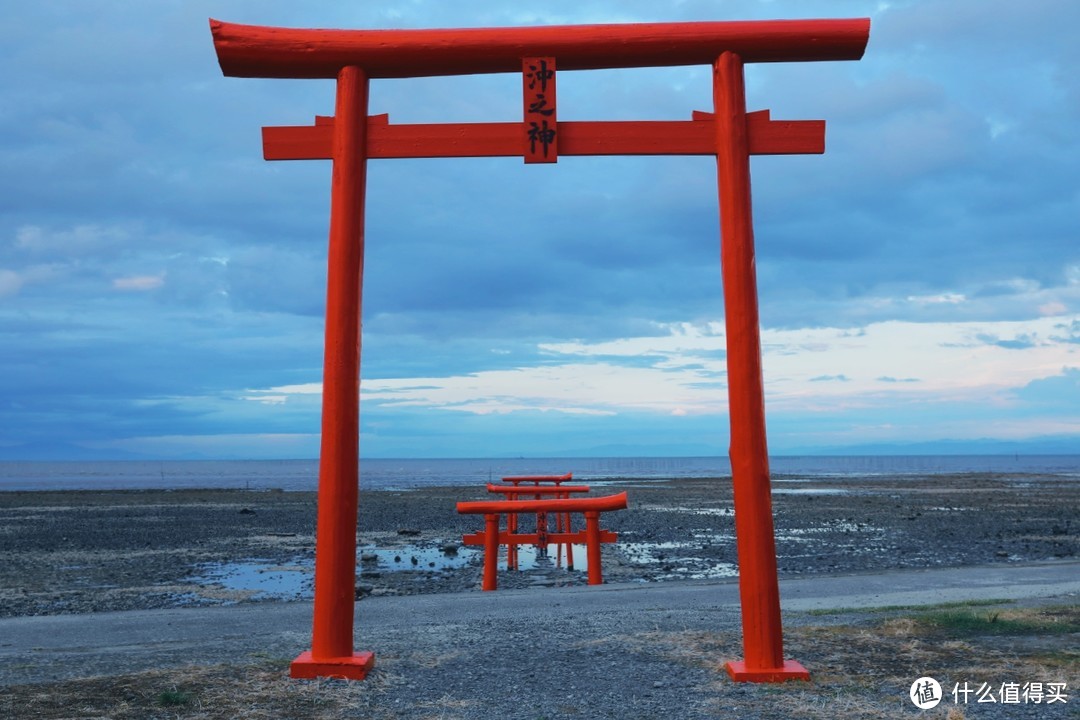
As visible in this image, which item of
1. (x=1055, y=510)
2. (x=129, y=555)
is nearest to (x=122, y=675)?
(x=129, y=555)

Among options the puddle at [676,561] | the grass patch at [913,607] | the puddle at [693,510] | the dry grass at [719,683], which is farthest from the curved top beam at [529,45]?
the puddle at [693,510]

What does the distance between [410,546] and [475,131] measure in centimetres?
1357

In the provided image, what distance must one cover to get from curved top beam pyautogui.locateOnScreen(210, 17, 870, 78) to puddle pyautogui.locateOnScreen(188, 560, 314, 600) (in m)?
8.08

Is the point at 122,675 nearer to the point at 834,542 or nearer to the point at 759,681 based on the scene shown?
the point at 759,681

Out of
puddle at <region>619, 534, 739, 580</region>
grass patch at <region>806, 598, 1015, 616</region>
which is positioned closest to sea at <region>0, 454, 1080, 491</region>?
puddle at <region>619, 534, 739, 580</region>

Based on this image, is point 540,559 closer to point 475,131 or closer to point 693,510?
point 475,131

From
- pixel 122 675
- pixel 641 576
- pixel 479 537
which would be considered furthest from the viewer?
pixel 641 576

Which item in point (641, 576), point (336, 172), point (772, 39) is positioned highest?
point (772, 39)

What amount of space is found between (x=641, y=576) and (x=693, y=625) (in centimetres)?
640

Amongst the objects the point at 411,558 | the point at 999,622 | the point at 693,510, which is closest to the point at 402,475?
the point at 693,510

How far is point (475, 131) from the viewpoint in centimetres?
570

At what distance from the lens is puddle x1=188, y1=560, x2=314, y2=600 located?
40.1ft

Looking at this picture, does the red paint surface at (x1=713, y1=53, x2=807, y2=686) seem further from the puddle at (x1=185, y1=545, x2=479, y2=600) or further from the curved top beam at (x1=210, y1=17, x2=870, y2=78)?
the puddle at (x1=185, y1=545, x2=479, y2=600)

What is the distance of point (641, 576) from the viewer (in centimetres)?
1316
